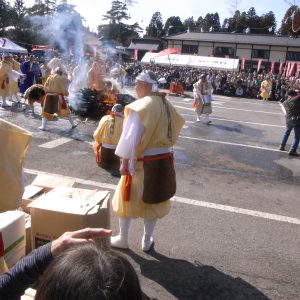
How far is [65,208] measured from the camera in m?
3.07

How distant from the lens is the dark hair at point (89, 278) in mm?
1096

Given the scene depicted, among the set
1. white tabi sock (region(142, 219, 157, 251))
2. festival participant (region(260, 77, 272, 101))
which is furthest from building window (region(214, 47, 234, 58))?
white tabi sock (region(142, 219, 157, 251))

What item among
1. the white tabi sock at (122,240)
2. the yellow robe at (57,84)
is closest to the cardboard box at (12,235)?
the white tabi sock at (122,240)

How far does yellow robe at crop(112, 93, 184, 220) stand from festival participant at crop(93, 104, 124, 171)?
287 centimetres

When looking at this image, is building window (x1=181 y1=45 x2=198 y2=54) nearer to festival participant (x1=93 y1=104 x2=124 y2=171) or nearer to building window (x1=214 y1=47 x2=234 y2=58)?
building window (x1=214 y1=47 x2=234 y2=58)

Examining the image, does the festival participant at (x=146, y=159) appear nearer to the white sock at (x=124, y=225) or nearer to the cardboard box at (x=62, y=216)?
the white sock at (x=124, y=225)

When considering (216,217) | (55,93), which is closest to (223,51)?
(55,93)

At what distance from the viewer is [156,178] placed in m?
3.87

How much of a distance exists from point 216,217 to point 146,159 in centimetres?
167

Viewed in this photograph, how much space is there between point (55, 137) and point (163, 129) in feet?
18.8

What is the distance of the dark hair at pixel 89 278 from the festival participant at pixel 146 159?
8.30ft

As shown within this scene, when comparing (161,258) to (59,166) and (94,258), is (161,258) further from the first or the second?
(59,166)

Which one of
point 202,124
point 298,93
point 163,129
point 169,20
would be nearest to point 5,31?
point 202,124

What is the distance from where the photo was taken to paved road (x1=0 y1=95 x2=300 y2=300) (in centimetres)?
360
